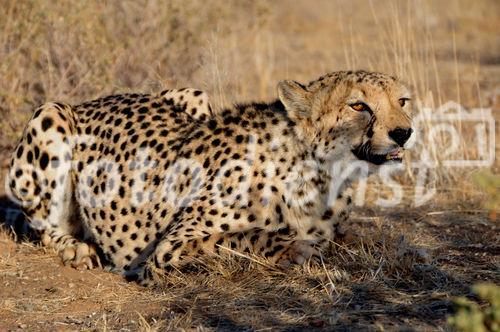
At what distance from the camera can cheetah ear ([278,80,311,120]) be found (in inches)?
165

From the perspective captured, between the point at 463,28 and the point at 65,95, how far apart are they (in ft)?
23.9

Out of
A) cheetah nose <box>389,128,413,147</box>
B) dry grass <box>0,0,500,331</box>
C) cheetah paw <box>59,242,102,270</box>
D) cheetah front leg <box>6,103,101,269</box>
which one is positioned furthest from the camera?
cheetah front leg <box>6,103,101,269</box>

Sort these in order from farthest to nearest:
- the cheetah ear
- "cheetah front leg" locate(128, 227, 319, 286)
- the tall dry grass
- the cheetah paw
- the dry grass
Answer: the tall dry grass
the cheetah paw
the cheetah ear
"cheetah front leg" locate(128, 227, 319, 286)
the dry grass

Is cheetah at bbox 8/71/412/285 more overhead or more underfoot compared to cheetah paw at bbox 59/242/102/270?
more overhead

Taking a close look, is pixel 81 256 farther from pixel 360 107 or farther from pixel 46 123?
pixel 360 107

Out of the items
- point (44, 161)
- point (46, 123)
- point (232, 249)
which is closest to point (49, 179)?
point (44, 161)

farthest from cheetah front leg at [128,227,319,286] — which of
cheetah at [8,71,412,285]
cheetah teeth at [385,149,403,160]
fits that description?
cheetah teeth at [385,149,403,160]

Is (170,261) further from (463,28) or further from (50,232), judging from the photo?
(463,28)

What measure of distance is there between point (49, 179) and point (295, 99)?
5.21ft

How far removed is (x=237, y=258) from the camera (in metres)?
4.09

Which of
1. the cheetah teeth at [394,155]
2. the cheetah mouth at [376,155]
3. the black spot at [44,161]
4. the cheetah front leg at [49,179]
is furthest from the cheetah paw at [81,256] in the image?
the cheetah teeth at [394,155]

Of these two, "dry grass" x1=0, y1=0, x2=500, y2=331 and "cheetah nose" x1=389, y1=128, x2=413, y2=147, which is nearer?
"dry grass" x1=0, y1=0, x2=500, y2=331

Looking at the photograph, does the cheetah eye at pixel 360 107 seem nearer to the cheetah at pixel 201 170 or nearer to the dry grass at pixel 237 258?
the cheetah at pixel 201 170

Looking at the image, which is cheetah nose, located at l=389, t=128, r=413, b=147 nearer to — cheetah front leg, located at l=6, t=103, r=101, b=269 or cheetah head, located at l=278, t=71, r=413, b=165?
cheetah head, located at l=278, t=71, r=413, b=165
